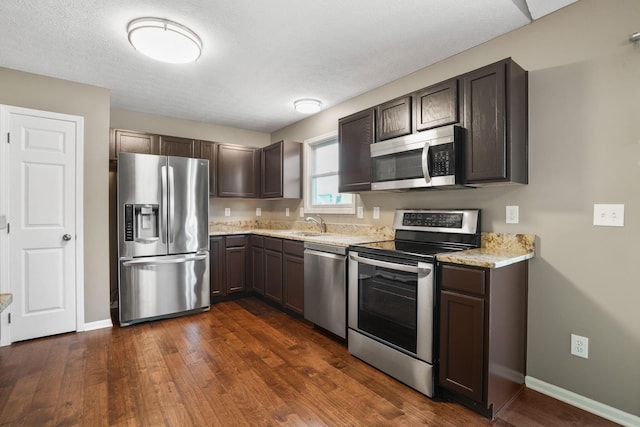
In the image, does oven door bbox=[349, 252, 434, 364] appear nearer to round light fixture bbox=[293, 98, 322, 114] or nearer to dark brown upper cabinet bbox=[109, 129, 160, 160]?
round light fixture bbox=[293, 98, 322, 114]

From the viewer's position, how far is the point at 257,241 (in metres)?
4.19

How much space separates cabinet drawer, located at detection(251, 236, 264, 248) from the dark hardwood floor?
4.12ft

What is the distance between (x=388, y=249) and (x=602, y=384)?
4.82ft

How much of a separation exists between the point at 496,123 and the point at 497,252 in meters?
0.87

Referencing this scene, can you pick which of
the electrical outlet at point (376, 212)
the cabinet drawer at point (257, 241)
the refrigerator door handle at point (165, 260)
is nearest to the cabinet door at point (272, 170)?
the cabinet drawer at point (257, 241)

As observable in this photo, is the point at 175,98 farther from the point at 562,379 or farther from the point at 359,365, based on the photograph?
the point at 562,379

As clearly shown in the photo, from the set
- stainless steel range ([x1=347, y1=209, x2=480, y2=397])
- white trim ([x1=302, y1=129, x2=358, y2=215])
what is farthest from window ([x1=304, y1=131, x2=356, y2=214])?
stainless steel range ([x1=347, y1=209, x2=480, y2=397])

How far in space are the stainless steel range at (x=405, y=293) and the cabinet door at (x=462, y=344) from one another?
77 millimetres

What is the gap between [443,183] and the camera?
7.43ft

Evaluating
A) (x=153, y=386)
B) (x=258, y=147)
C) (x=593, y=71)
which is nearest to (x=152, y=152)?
(x=258, y=147)

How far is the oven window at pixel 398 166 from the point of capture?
2473 millimetres

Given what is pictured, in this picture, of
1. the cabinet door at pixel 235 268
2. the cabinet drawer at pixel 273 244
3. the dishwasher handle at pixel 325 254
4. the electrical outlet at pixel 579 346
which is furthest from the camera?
the cabinet door at pixel 235 268

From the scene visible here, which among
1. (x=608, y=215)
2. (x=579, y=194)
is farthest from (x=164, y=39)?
(x=608, y=215)

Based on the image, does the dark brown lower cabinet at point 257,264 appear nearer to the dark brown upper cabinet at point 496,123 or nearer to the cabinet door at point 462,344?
the cabinet door at point 462,344
